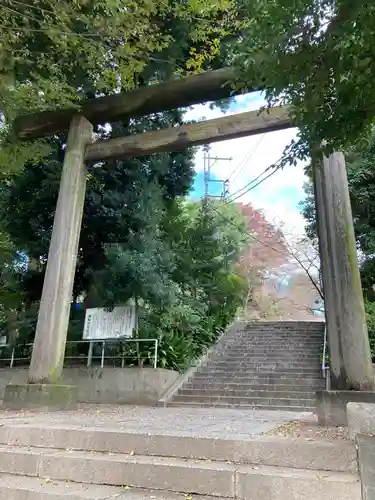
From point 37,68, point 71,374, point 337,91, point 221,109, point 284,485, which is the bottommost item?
point 284,485

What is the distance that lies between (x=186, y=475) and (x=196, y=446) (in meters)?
0.29

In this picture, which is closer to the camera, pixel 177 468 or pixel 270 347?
pixel 177 468

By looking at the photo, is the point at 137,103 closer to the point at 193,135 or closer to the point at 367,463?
the point at 193,135

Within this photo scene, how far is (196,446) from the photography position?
2701mm

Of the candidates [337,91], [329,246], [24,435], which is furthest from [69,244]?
[337,91]

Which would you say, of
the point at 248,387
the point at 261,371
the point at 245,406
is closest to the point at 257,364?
the point at 261,371

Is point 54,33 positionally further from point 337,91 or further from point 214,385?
point 214,385

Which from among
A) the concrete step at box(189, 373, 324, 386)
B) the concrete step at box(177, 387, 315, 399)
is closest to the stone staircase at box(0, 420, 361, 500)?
the concrete step at box(177, 387, 315, 399)

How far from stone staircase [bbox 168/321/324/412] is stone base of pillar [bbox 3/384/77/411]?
97.0 inches

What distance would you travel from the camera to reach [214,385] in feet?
27.1

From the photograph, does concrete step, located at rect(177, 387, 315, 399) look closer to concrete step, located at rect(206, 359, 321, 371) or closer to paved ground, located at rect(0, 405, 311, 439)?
concrete step, located at rect(206, 359, 321, 371)

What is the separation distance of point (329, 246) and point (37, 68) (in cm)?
497

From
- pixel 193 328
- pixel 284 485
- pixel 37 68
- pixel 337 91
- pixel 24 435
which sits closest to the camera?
pixel 284 485

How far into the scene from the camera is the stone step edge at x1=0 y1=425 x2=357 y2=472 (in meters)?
2.39
